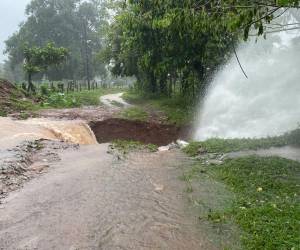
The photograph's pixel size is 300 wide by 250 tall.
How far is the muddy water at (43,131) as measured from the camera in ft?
47.1

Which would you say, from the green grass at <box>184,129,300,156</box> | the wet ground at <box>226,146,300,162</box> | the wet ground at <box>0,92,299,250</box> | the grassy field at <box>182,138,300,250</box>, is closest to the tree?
the wet ground at <box>0,92,299,250</box>

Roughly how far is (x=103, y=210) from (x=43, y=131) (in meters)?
9.34

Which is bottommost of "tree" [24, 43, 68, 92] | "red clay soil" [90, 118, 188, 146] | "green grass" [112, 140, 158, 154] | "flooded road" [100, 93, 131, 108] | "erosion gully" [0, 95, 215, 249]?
"red clay soil" [90, 118, 188, 146]

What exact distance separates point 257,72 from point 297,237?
1657cm

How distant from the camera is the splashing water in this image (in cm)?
1658

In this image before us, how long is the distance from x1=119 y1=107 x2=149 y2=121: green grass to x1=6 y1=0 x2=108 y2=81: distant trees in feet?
129

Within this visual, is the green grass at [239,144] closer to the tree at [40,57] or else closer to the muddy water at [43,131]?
the muddy water at [43,131]

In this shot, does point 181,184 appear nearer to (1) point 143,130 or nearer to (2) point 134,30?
(1) point 143,130

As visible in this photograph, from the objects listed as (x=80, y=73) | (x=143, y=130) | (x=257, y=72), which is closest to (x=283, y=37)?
(x=257, y=72)

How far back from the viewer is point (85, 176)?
9.86 metres

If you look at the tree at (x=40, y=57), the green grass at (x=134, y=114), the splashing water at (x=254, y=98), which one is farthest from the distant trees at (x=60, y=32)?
the splashing water at (x=254, y=98)

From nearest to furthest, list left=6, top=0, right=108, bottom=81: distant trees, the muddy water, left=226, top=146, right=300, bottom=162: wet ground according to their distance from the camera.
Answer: left=226, top=146, right=300, bottom=162: wet ground → the muddy water → left=6, top=0, right=108, bottom=81: distant trees

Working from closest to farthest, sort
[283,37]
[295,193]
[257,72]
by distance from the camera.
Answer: [295,193]
[257,72]
[283,37]

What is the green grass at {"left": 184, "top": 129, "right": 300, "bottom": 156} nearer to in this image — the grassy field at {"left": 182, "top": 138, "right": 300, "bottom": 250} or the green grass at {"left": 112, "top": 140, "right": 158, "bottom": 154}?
the grassy field at {"left": 182, "top": 138, "right": 300, "bottom": 250}
